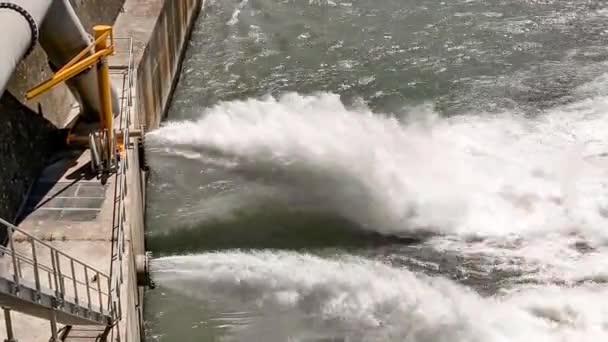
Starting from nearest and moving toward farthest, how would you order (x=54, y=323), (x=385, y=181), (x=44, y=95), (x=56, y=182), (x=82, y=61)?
1. (x=54, y=323)
2. (x=82, y=61)
3. (x=56, y=182)
4. (x=44, y=95)
5. (x=385, y=181)

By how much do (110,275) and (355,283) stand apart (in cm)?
549

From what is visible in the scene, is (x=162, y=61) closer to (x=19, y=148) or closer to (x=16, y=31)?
(x=19, y=148)

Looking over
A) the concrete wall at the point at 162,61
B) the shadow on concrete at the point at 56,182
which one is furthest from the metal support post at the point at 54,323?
the concrete wall at the point at 162,61

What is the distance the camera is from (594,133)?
871 inches

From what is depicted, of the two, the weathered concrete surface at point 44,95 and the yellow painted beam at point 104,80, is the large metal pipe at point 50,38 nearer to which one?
the yellow painted beam at point 104,80

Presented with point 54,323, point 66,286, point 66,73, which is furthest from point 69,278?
point 66,73

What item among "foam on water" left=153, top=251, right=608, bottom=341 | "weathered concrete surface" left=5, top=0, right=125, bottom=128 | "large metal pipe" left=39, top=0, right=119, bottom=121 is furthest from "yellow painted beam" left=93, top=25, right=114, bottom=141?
"foam on water" left=153, top=251, right=608, bottom=341

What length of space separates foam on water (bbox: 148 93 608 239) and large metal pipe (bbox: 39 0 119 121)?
451cm

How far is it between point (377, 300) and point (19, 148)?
7.24m

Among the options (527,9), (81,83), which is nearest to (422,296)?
(81,83)

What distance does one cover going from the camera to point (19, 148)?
1419cm

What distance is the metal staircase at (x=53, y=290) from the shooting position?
942 cm

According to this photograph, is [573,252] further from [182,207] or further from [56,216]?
[56,216]

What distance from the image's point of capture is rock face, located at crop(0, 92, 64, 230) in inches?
534
